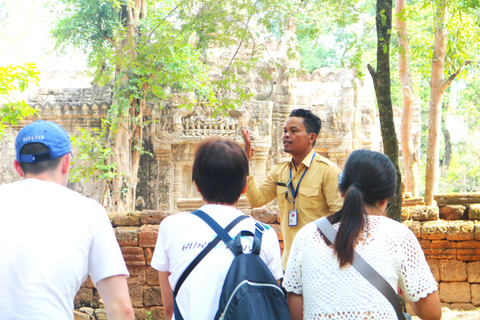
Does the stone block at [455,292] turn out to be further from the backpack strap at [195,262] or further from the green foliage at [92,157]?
the green foliage at [92,157]

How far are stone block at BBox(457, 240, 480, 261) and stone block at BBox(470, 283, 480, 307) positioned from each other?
11.9 inches

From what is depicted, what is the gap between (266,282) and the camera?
1864 millimetres

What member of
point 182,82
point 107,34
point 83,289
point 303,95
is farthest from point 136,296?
point 303,95

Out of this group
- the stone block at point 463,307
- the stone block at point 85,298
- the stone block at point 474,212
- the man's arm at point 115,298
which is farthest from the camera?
the stone block at point 85,298

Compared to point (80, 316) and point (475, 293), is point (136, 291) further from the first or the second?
point (475, 293)

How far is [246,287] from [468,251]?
196 inches

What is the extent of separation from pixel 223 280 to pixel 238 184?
39cm

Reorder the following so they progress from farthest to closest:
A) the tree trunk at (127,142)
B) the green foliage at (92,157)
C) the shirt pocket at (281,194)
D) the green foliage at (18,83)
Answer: the tree trunk at (127,142) → the green foliage at (92,157) → the green foliage at (18,83) → the shirt pocket at (281,194)

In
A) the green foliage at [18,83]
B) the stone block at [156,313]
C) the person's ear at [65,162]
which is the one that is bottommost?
the stone block at [156,313]

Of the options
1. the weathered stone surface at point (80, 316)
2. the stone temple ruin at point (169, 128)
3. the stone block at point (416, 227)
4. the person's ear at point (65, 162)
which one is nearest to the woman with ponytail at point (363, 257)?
the person's ear at point (65, 162)

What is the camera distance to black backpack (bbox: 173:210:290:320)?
1794 millimetres

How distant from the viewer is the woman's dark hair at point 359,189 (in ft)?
6.29

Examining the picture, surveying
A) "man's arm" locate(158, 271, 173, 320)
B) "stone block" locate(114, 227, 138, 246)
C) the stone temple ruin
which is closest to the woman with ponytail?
"man's arm" locate(158, 271, 173, 320)

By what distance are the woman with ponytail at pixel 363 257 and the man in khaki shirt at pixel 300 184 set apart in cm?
113
